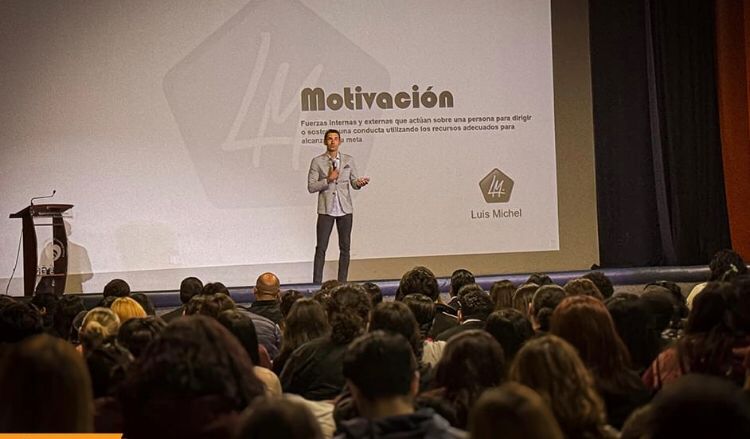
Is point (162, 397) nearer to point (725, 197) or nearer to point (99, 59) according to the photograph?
point (99, 59)

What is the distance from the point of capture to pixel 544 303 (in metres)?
4.16

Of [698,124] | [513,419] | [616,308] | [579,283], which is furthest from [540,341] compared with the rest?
[698,124]

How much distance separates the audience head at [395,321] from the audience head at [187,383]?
104cm

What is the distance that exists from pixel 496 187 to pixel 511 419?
8152 millimetres

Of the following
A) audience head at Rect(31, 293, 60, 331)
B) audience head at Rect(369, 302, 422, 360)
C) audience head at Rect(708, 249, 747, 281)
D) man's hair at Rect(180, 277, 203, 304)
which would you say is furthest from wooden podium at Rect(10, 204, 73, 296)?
audience head at Rect(369, 302, 422, 360)

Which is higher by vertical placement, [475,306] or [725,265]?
[725,265]

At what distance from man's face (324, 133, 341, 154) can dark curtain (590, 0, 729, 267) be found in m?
2.73

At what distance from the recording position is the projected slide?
959cm

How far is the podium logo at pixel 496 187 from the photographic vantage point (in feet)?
31.8

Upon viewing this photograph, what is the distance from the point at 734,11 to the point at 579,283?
6.20m

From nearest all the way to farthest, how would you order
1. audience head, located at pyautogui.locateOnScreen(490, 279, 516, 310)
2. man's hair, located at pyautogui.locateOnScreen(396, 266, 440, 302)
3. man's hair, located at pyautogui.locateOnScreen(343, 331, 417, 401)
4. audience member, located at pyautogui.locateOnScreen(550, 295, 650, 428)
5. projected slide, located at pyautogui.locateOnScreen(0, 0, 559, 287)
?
man's hair, located at pyautogui.locateOnScreen(343, 331, 417, 401) < audience member, located at pyautogui.locateOnScreen(550, 295, 650, 428) < audience head, located at pyautogui.locateOnScreen(490, 279, 516, 310) < man's hair, located at pyautogui.locateOnScreen(396, 266, 440, 302) < projected slide, located at pyautogui.locateOnScreen(0, 0, 559, 287)

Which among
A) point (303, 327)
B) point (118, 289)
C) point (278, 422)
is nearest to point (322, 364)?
point (303, 327)

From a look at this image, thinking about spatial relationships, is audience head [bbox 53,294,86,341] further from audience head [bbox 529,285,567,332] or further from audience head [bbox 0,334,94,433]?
audience head [bbox 0,334,94,433]

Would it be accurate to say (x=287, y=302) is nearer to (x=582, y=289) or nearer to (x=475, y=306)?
(x=475, y=306)
